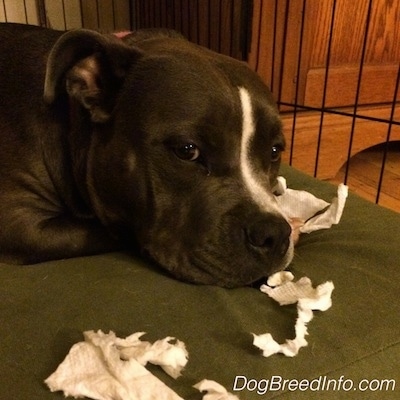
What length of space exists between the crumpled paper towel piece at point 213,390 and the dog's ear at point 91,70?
0.68 meters

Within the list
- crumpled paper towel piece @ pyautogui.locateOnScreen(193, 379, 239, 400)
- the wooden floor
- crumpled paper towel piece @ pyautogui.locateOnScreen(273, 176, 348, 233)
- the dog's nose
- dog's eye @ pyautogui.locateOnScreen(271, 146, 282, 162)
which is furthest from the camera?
the wooden floor

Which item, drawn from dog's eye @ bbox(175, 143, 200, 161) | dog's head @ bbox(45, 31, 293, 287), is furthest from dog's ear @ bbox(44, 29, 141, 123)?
dog's eye @ bbox(175, 143, 200, 161)

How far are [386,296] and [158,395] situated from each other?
1.80ft

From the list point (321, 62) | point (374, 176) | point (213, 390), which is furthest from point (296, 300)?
point (374, 176)

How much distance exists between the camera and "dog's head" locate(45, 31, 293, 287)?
1.12 metres

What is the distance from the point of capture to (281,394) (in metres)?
0.84

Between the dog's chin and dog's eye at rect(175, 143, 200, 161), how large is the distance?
205mm

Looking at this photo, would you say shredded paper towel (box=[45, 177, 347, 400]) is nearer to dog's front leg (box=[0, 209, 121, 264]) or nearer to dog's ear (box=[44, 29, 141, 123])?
dog's front leg (box=[0, 209, 121, 264])

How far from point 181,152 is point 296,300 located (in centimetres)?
39

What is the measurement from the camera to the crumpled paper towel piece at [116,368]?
81 centimetres

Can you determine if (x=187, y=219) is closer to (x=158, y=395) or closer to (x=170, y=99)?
(x=170, y=99)

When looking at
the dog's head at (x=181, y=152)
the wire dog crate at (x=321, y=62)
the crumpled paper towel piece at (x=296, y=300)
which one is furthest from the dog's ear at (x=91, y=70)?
the wire dog crate at (x=321, y=62)

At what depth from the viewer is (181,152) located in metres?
1.17

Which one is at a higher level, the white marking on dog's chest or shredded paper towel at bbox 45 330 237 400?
the white marking on dog's chest
